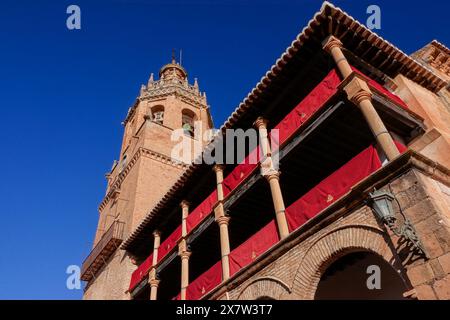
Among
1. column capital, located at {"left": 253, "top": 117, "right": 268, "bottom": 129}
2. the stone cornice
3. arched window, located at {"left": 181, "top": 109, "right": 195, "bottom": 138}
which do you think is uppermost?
arched window, located at {"left": 181, "top": 109, "right": 195, "bottom": 138}

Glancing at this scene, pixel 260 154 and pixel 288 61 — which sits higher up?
pixel 288 61

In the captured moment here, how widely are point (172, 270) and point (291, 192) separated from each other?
6.43 meters

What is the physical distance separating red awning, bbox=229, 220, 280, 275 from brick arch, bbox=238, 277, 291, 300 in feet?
2.05

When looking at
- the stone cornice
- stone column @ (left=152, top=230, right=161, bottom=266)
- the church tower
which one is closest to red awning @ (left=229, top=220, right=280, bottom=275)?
stone column @ (left=152, top=230, right=161, bottom=266)

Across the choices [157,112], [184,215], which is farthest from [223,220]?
[157,112]

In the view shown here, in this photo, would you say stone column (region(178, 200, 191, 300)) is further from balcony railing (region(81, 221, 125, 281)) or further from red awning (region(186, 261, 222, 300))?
balcony railing (region(81, 221, 125, 281))

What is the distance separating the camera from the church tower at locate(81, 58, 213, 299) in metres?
19.6

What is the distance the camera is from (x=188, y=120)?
30031 millimetres

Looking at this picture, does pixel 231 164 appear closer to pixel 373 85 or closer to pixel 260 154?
pixel 260 154

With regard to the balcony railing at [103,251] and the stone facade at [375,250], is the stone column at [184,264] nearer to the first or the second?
the stone facade at [375,250]

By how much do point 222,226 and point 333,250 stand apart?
4598mm
